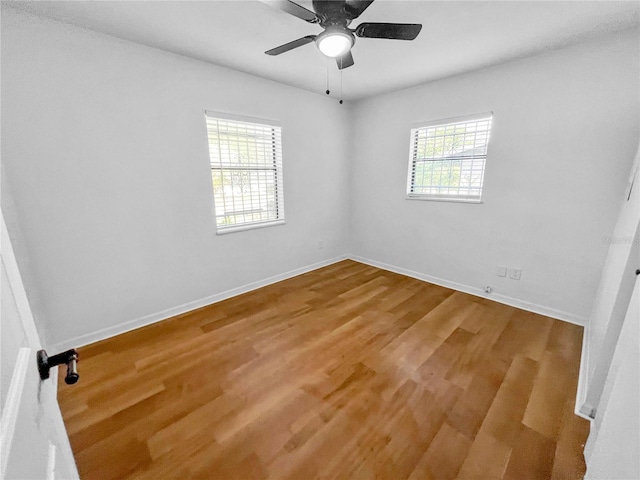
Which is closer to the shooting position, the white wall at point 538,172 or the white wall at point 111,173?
the white wall at point 111,173

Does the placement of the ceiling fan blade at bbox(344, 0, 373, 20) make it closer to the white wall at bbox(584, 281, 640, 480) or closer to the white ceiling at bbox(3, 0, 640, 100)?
the white ceiling at bbox(3, 0, 640, 100)

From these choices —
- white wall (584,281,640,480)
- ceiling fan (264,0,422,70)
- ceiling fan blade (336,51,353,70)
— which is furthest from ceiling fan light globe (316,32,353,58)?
white wall (584,281,640,480)

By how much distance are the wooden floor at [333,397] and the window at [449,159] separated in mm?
1424

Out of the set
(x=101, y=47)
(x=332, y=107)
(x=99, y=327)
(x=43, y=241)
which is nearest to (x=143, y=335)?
(x=99, y=327)

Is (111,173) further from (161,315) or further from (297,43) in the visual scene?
(297,43)

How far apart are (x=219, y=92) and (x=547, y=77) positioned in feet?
10.1

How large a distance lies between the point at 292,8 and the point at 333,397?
226 cm

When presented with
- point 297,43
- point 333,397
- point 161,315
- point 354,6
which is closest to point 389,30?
point 354,6

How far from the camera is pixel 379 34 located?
5.31 ft

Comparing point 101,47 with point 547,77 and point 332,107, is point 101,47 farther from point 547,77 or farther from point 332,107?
point 547,77

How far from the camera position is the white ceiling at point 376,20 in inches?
67.6

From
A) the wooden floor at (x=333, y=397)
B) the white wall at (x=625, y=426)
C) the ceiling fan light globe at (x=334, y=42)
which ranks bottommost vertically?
the wooden floor at (x=333, y=397)

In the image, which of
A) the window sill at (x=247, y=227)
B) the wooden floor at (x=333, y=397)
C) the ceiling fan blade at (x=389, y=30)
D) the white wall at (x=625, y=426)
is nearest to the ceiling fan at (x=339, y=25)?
the ceiling fan blade at (x=389, y=30)

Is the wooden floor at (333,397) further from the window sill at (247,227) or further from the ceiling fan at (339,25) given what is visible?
the ceiling fan at (339,25)
